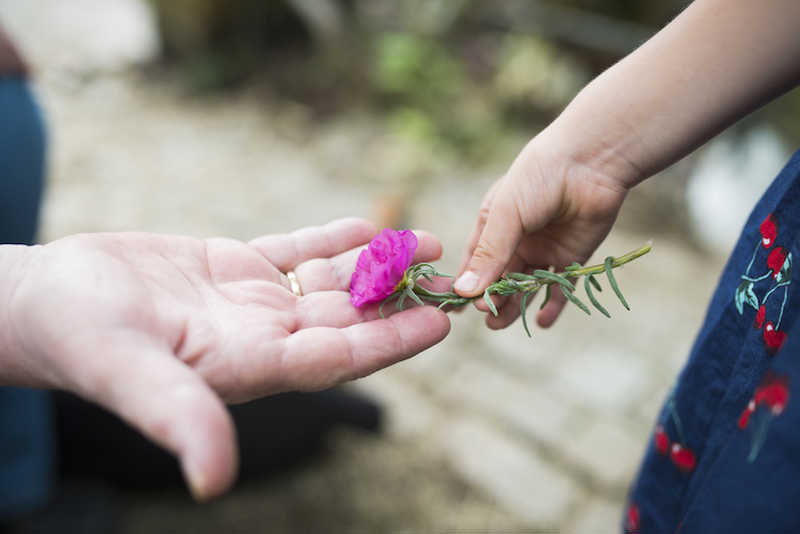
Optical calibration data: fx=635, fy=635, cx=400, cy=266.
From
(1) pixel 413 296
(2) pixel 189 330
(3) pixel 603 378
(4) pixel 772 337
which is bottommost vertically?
(3) pixel 603 378

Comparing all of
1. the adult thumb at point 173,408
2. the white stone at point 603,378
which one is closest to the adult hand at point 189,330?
the adult thumb at point 173,408

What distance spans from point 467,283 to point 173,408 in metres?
0.64

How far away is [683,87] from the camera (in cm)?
112

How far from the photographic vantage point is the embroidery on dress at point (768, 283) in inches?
38.2

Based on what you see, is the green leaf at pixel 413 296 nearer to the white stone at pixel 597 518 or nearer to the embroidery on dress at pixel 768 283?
the embroidery on dress at pixel 768 283

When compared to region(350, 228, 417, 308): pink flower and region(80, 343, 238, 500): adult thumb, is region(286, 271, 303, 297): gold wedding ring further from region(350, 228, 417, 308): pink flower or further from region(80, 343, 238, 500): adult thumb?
region(80, 343, 238, 500): adult thumb

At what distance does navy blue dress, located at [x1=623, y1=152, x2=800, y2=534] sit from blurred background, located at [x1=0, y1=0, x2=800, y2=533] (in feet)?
3.53

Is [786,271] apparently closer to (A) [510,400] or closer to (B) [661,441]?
(B) [661,441]

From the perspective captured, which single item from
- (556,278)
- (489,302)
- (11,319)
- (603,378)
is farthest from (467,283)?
(603,378)

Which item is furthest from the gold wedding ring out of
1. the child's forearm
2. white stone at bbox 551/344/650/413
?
white stone at bbox 551/344/650/413

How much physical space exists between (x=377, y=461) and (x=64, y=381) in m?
1.60

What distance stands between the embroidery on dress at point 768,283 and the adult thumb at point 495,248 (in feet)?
1.37

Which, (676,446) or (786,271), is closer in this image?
(786,271)

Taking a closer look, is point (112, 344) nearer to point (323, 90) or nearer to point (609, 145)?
point (609, 145)
